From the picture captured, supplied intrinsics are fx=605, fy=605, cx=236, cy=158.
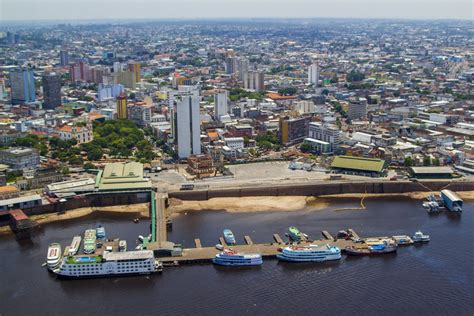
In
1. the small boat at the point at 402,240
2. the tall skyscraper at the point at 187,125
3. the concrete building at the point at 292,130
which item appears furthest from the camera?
the concrete building at the point at 292,130

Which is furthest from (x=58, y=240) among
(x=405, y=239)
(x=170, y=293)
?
(x=405, y=239)

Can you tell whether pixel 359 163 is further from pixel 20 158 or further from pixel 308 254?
pixel 20 158

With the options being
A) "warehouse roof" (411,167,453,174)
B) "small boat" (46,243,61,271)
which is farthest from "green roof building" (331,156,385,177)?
"small boat" (46,243,61,271)

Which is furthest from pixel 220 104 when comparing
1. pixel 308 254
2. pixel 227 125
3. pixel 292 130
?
pixel 308 254

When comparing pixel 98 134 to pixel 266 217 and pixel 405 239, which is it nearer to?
pixel 266 217

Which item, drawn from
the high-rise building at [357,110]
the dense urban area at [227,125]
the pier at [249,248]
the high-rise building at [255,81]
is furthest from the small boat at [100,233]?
the high-rise building at [255,81]

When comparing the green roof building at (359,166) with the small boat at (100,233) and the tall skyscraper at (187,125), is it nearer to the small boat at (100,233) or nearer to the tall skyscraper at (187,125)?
the tall skyscraper at (187,125)
